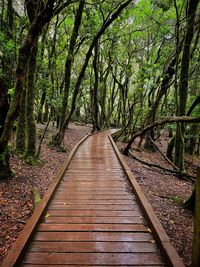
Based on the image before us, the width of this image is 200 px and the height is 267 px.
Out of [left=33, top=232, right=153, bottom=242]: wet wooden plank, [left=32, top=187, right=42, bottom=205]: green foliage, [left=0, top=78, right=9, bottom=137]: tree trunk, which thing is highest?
[left=0, top=78, right=9, bottom=137]: tree trunk

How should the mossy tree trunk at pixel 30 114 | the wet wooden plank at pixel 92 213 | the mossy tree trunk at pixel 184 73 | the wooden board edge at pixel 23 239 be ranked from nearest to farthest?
1. the wooden board edge at pixel 23 239
2. the wet wooden plank at pixel 92 213
3. the mossy tree trunk at pixel 30 114
4. the mossy tree trunk at pixel 184 73

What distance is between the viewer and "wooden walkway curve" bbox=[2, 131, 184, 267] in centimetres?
A: 317

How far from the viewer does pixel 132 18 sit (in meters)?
17.6

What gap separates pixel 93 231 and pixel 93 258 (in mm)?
661

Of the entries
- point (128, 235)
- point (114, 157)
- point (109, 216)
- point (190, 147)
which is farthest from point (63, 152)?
point (190, 147)

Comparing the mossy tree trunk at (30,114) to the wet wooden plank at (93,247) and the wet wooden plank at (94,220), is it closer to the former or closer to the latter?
the wet wooden plank at (94,220)

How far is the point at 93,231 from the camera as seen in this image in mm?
3859

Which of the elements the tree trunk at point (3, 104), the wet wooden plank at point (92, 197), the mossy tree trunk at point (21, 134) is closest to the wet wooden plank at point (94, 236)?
the wet wooden plank at point (92, 197)

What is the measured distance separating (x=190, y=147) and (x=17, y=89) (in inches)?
551

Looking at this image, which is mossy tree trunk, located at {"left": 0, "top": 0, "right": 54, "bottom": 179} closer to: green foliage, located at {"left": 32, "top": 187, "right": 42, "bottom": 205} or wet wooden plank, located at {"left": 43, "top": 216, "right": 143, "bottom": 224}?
green foliage, located at {"left": 32, "top": 187, "right": 42, "bottom": 205}

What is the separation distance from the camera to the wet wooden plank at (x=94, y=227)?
154 inches

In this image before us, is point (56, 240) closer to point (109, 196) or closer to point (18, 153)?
point (109, 196)

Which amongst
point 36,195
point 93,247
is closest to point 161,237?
point 93,247

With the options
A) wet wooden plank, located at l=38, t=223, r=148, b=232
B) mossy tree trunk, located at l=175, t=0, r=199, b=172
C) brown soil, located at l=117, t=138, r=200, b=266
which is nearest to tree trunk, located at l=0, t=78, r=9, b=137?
wet wooden plank, located at l=38, t=223, r=148, b=232
